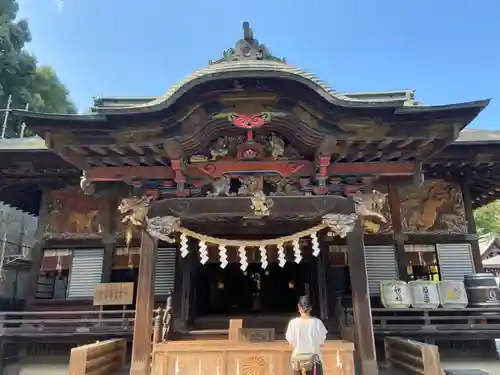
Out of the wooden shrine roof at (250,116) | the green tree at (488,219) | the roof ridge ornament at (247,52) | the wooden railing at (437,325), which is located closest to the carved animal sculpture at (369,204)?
the wooden shrine roof at (250,116)

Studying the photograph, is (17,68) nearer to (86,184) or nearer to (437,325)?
(86,184)

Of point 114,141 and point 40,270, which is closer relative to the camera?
point 114,141

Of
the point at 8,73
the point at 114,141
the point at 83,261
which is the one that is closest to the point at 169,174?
the point at 114,141

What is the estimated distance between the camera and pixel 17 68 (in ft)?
72.4

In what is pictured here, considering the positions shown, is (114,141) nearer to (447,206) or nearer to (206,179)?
(206,179)

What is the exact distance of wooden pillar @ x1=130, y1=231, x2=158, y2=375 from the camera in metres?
6.44

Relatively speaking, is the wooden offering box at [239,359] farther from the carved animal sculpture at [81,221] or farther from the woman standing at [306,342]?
the carved animal sculpture at [81,221]

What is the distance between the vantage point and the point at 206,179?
7.18 metres

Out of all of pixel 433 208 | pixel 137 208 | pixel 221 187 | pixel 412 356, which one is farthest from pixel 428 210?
pixel 137 208

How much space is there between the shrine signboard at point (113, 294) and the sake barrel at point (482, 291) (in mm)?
7682

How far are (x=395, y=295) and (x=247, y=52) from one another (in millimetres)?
5997

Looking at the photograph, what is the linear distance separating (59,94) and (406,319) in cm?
2943

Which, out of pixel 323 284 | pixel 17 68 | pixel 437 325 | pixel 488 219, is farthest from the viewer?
pixel 488 219

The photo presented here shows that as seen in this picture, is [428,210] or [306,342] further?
[428,210]
